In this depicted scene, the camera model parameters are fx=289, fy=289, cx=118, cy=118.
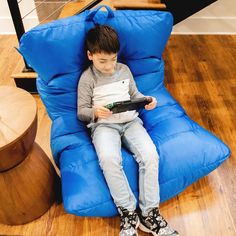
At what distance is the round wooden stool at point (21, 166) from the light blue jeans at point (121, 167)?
0.30 metres

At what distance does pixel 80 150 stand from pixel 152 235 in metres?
0.53

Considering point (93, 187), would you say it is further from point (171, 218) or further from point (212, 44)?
point (212, 44)

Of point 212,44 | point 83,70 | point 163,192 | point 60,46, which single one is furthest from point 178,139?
point 212,44

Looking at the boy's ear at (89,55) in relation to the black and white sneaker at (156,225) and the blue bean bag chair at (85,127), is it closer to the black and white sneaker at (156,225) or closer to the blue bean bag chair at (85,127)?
the blue bean bag chair at (85,127)

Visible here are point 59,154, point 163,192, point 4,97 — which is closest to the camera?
point 4,97

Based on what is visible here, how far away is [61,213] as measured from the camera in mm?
1489

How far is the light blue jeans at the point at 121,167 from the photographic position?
51.2 inches

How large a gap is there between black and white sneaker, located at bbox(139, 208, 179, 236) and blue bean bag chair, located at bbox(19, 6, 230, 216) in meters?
0.11

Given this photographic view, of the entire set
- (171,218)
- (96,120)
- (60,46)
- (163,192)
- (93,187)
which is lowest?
(171,218)

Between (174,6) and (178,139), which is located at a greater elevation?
(174,6)

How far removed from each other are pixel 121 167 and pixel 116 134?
0.18 m

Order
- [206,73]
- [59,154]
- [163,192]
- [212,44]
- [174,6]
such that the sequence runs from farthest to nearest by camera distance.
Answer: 1. [212,44]
2. [206,73]
3. [174,6]
4. [59,154]
5. [163,192]

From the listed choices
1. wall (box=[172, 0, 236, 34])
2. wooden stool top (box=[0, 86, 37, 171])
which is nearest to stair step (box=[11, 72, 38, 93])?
wooden stool top (box=[0, 86, 37, 171])

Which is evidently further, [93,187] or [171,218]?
[171,218]
